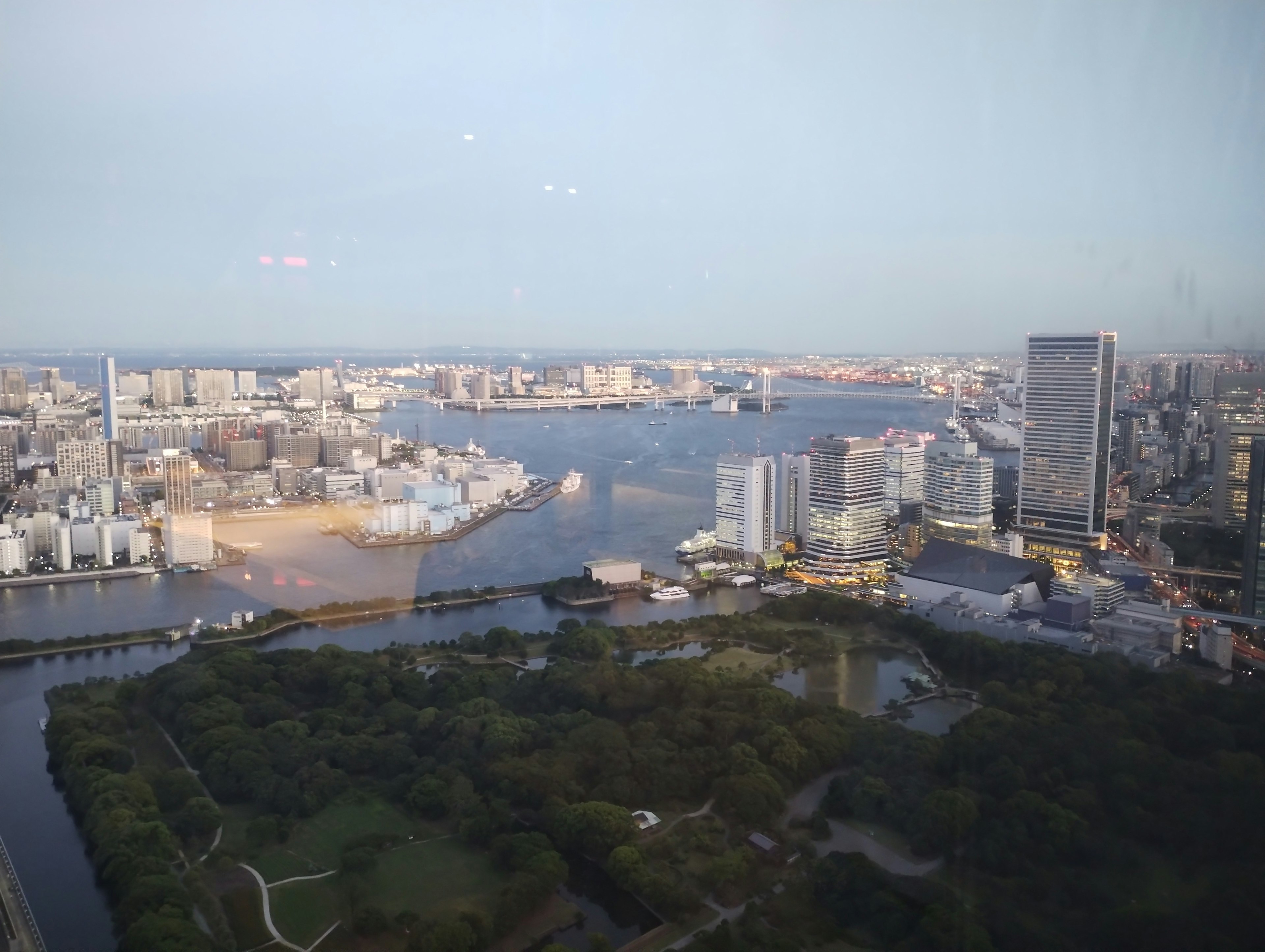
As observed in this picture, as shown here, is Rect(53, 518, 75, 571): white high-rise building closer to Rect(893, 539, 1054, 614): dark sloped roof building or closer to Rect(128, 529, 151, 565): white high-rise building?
Rect(128, 529, 151, 565): white high-rise building

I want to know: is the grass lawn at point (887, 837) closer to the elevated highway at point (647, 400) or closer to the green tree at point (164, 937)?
the green tree at point (164, 937)

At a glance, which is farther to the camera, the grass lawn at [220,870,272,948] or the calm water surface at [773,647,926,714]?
the calm water surface at [773,647,926,714]

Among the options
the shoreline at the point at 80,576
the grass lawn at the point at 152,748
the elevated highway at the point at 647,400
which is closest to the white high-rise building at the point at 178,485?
the shoreline at the point at 80,576

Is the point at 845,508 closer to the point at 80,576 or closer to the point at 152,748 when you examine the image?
the point at 152,748

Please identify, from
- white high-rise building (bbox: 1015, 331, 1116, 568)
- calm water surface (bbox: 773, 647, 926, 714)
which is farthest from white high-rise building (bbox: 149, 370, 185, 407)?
white high-rise building (bbox: 1015, 331, 1116, 568)


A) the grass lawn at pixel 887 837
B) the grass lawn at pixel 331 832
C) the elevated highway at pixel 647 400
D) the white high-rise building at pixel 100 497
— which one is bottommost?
the grass lawn at pixel 331 832

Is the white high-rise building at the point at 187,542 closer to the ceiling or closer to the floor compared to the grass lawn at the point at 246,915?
closer to the ceiling

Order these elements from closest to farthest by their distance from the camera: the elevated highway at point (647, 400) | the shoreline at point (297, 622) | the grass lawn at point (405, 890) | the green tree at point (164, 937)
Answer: the green tree at point (164, 937) → the grass lawn at point (405, 890) → the shoreline at point (297, 622) → the elevated highway at point (647, 400)
